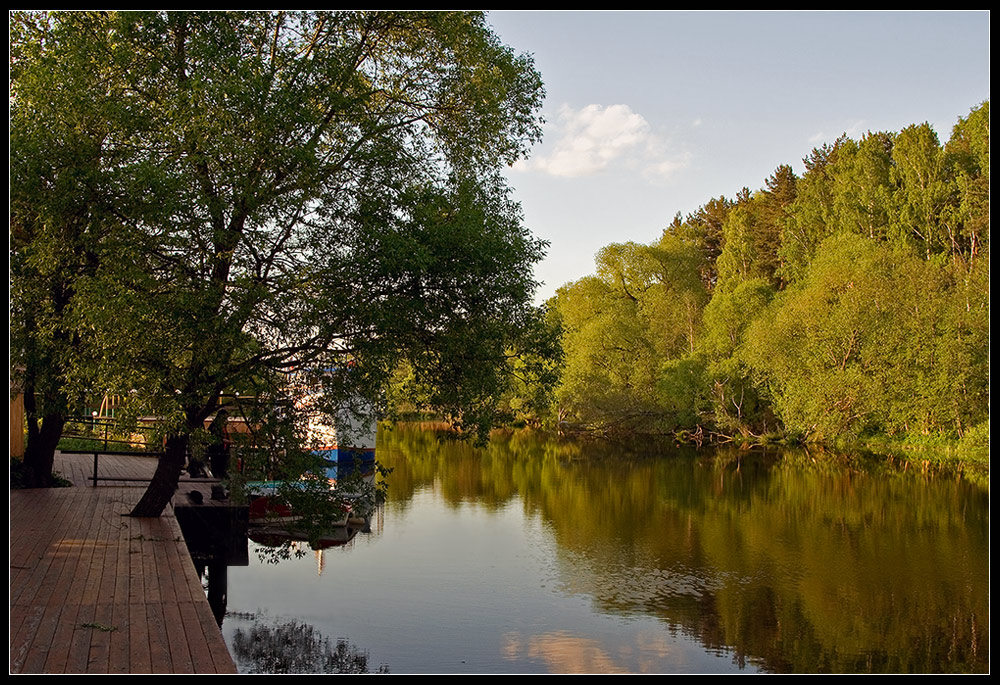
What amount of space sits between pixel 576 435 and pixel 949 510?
2657cm

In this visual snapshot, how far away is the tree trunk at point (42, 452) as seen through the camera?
1494 centimetres

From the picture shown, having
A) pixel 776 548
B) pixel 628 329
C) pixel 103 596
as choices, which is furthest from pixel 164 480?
pixel 628 329

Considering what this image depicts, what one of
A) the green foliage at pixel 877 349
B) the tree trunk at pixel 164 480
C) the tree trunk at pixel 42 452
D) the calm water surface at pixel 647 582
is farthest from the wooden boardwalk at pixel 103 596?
the green foliage at pixel 877 349

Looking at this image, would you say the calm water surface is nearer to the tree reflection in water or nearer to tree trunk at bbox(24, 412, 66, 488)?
the tree reflection in water

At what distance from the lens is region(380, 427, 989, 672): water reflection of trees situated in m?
13.3

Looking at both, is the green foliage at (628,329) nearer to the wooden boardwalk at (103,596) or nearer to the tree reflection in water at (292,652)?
the tree reflection in water at (292,652)

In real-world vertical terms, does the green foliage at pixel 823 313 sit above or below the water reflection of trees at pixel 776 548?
above

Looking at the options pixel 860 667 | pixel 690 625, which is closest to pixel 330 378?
pixel 690 625

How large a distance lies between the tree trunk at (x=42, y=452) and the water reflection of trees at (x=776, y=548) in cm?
932

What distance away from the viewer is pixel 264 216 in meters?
10.7

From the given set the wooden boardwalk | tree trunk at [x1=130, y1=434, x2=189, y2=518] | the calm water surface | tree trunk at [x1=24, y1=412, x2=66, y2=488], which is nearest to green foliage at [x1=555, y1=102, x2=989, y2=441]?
the calm water surface

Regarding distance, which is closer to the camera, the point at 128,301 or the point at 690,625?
the point at 128,301
